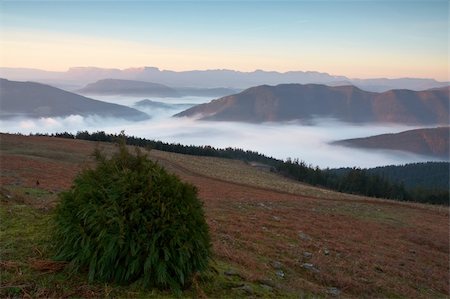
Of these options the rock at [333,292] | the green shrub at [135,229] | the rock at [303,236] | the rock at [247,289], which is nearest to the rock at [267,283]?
the rock at [247,289]

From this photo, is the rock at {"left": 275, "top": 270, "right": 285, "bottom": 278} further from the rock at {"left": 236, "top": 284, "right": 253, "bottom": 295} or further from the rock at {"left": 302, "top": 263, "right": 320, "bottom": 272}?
the rock at {"left": 236, "top": 284, "right": 253, "bottom": 295}

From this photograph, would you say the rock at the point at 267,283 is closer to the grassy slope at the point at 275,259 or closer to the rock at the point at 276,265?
the grassy slope at the point at 275,259

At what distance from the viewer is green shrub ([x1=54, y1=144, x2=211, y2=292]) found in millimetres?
5309

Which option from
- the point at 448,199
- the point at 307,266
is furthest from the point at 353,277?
the point at 448,199

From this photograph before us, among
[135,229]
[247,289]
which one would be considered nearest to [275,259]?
[247,289]

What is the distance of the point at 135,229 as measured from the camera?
17.7ft

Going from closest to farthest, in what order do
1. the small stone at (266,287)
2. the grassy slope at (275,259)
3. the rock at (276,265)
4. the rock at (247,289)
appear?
the grassy slope at (275,259)
the rock at (247,289)
the small stone at (266,287)
the rock at (276,265)

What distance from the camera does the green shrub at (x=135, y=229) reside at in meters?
5.31

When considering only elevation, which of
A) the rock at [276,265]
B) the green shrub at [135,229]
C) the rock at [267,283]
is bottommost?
the rock at [276,265]

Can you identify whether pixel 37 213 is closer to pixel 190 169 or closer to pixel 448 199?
pixel 190 169

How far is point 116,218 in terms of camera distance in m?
5.28

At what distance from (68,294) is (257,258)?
5.09 metres

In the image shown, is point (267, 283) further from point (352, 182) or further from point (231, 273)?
point (352, 182)

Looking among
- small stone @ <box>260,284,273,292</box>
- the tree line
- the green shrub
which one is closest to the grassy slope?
small stone @ <box>260,284,273,292</box>
